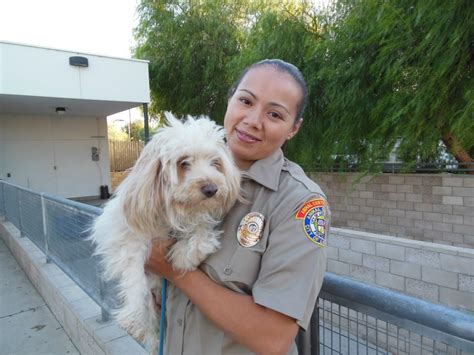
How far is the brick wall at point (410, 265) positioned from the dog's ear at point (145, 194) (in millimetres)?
3724

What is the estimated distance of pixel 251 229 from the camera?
125cm

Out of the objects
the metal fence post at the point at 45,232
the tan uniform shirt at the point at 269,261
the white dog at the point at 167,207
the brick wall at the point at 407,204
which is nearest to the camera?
the tan uniform shirt at the point at 269,261

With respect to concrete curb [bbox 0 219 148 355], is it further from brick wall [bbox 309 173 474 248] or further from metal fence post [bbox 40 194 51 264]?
brick wall [bbox 309 173 474 248]

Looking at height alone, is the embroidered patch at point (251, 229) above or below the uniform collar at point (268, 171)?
below

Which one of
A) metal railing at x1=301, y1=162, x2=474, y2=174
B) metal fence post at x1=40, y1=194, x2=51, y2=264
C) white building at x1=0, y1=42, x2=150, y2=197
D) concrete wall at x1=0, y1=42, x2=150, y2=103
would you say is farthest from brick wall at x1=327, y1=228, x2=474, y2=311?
white building at x1=0, y1=42, x2=150, y2=197

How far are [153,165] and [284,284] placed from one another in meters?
0.79

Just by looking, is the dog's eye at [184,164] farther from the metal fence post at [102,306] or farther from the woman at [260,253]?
Result: the metal fence post at [102,306]

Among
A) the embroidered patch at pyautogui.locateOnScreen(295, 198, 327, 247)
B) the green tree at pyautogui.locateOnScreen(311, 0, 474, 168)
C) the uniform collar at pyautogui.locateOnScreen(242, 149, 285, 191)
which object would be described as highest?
the green tree at pyautogui.locateOnScreen(311, 0, 474, 168)

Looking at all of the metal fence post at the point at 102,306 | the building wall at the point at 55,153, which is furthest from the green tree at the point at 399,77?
the building wall at the point at 55,153

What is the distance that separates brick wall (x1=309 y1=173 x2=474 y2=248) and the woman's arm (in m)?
6.41

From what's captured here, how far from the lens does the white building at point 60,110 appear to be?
8527 millimetres

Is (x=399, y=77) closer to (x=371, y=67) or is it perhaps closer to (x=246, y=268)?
(x=371, y=67)

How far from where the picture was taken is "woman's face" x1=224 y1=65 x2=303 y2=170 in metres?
1.41

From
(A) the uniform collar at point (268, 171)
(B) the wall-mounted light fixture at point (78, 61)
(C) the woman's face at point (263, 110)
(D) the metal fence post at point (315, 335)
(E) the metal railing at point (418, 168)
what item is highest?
(B) the wall-mounted light fixture at point (78, 61)
